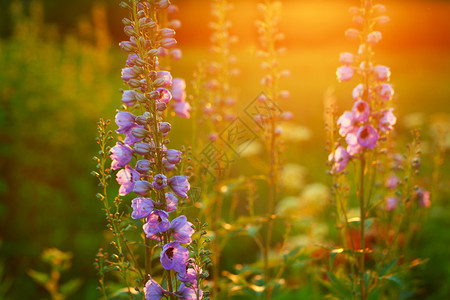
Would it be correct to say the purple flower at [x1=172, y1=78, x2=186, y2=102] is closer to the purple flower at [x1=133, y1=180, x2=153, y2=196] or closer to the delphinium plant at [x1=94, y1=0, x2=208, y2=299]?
the delphinium plant at [x1=94, y1=0, x2=208, y2=299]

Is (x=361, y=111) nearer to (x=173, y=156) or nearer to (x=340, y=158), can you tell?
(x=340, y=158)

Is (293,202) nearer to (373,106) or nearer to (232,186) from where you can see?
(232,186)

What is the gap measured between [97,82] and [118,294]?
6888 millimetres

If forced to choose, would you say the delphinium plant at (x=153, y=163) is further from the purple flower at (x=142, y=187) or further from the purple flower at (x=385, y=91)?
the purple flower at (x=385, y=91)

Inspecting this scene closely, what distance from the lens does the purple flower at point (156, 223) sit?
157 centimetres

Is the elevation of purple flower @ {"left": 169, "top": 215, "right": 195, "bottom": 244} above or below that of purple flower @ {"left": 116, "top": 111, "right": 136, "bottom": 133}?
below

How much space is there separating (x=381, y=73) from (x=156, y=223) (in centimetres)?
131

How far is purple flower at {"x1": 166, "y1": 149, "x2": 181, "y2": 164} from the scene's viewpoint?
1626mm

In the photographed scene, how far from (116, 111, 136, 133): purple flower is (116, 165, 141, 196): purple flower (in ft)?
0.52

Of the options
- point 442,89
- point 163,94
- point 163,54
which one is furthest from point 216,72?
point 442,89

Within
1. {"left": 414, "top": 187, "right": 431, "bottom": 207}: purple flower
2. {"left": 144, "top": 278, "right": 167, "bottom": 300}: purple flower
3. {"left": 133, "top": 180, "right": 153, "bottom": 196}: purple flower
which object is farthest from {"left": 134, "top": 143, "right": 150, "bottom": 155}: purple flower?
{"left": 414, "top": 187, "right": 431, "bottom": 207}: purple flower

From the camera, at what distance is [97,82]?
8.57 meters

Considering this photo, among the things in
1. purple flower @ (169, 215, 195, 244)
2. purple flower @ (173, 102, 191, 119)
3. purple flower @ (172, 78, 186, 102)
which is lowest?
purple flower @ (169, 215, 195, 244)

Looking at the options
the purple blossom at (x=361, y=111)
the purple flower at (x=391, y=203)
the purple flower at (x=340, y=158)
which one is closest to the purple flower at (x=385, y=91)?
the purple blossom at (x=361, y=111)
